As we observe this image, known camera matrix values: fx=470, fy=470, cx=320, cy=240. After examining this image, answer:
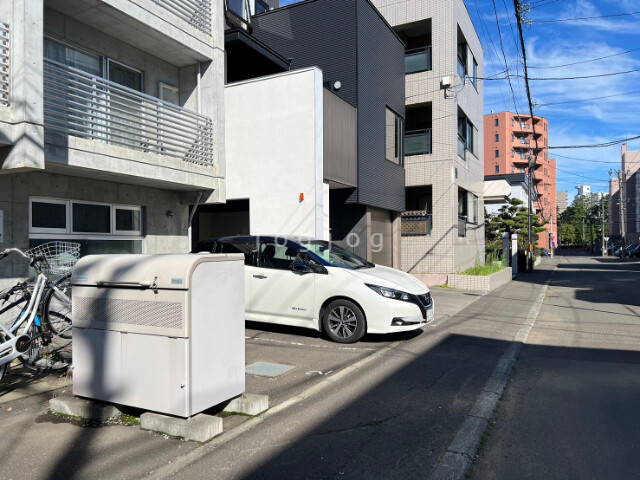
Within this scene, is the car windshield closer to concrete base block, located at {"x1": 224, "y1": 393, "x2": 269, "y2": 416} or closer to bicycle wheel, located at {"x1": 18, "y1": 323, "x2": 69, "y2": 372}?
concrete base block, located at {"x1": 224, "y1": 393, "x2": 269, "y2": 416}

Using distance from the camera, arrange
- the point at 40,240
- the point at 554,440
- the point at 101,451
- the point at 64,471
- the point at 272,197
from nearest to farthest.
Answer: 1. the point at 64,471
2. the point at 101,451
3. the point at 554,440
4. the point at 40,240
5. the point at 272,197

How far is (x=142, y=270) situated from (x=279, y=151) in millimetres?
7498

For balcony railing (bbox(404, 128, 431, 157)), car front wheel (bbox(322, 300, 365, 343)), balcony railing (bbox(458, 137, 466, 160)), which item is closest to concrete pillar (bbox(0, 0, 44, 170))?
car front wheel (bbox(322, 300, 365, 343))

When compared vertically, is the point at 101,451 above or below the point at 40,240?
below

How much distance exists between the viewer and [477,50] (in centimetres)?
2314

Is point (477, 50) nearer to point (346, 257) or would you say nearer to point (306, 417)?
point (346, 257)

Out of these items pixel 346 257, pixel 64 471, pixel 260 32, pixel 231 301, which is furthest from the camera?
pixel 260 32

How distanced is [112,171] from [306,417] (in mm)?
5051

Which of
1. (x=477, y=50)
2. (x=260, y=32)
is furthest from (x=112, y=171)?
(x=477, y=50)

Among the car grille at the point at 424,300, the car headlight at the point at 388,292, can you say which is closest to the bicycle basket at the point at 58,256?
the car headlight at the point at 388,292

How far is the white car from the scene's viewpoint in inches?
285

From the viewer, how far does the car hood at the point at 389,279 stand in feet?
23.9

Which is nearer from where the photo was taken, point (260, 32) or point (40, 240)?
point (40, 240)

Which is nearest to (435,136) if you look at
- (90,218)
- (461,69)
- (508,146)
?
(461,69)
